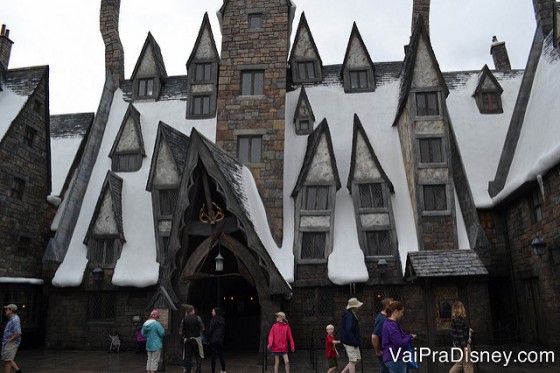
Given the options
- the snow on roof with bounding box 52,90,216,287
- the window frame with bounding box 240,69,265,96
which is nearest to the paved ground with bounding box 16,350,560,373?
the snow on roof with bounding box 52,90,216,287

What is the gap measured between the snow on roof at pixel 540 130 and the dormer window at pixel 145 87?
16137mm

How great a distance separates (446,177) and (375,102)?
5278mm

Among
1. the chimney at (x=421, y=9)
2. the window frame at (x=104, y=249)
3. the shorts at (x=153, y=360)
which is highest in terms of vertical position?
the chimney at (x=421, y=9)

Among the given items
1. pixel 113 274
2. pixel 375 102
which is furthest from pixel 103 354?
pixel 375 102

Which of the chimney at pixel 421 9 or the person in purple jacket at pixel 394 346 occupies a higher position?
the chimney at pixel 421 9

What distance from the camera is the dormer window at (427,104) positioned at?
1739cm

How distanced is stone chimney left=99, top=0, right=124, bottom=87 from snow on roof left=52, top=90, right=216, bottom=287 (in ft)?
6.89

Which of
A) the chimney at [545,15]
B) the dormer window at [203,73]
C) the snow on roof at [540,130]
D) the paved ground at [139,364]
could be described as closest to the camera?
the paved ground at [139,364]

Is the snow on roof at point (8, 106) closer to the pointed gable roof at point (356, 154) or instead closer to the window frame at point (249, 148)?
the window frame at point (249, 148)

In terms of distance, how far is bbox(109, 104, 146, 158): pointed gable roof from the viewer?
19656 mm

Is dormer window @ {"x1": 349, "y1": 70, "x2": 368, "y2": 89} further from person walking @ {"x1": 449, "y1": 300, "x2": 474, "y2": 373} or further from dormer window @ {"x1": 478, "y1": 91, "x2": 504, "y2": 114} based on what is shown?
person walking @ {"x1": 449, "y1": 300, "x2": 474, "y2": 373}

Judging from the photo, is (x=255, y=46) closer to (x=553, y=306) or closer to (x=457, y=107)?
(x=457, y=107)

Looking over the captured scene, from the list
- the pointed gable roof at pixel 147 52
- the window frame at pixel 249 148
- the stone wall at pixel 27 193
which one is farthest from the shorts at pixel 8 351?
the pointed gable roof at pixel 147 52

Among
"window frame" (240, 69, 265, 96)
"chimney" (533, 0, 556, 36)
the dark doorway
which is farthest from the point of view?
"window frame" (240, 69, 265, 96)
